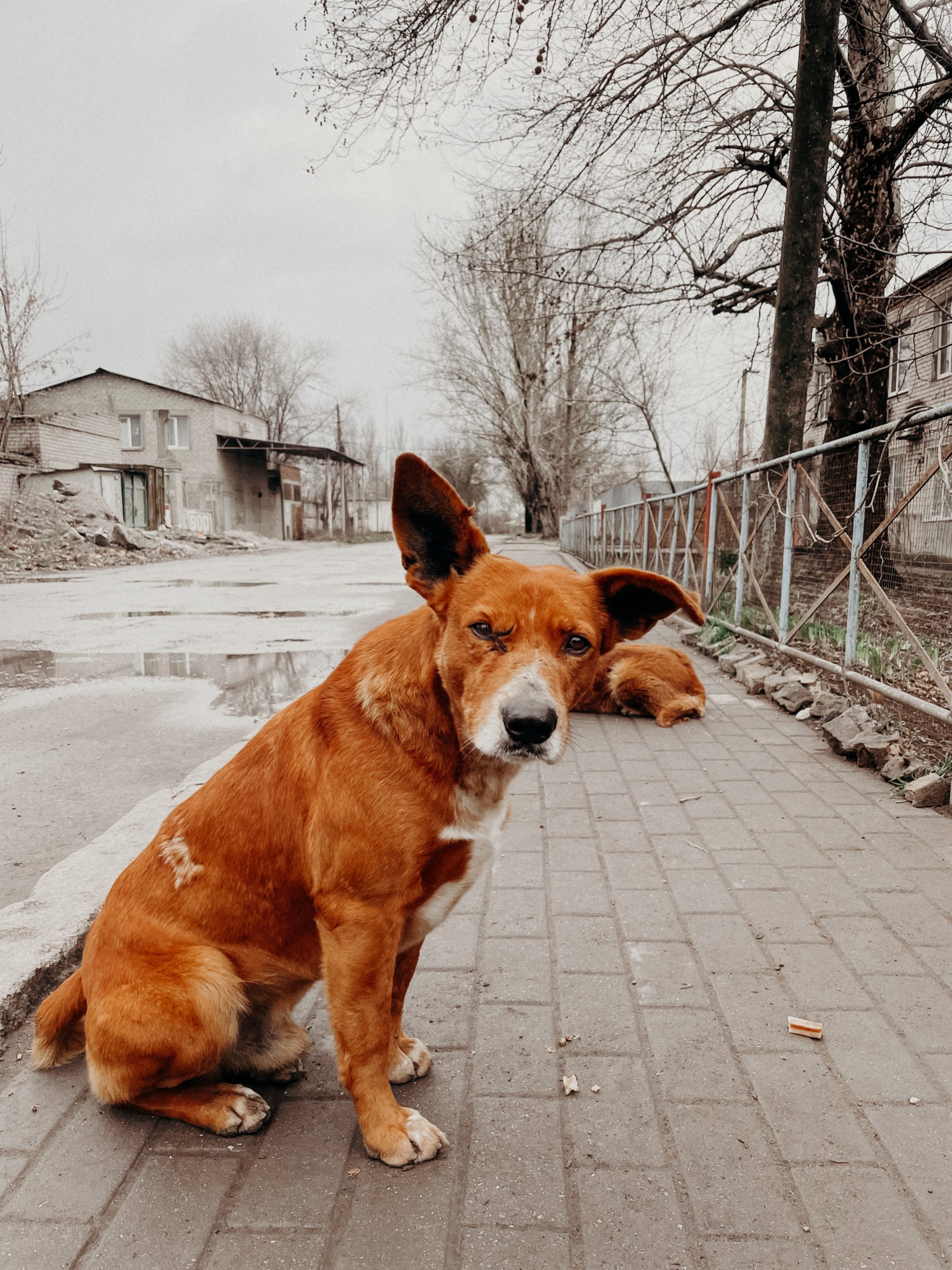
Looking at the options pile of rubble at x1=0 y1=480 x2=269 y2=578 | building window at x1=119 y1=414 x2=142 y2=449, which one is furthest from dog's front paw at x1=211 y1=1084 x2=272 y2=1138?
building window at x1=119 y1=414 x2=142 y2=449

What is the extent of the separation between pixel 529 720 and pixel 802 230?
30.8ft

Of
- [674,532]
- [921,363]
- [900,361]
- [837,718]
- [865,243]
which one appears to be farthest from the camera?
[921,363]

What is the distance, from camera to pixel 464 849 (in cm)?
195

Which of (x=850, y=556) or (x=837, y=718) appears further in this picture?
(x=850, y=556)

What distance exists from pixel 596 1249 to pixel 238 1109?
94 centimetres

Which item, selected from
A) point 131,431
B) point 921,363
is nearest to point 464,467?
point 131,431

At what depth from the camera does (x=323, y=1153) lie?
6.31ft

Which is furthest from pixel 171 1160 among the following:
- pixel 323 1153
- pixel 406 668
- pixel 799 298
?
pixel 799 298

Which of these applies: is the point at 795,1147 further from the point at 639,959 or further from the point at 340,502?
the point at 340,502

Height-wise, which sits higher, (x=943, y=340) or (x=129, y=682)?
(x=943, y=340)

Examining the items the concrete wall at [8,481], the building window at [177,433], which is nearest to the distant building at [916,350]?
the concrete wall at [8,481]

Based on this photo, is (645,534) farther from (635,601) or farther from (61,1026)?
(61,1026)

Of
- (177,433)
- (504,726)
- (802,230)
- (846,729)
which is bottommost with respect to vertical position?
(846,729)

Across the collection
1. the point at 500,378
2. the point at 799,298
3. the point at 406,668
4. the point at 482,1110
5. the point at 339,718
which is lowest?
the point at 482,1110
